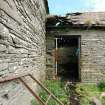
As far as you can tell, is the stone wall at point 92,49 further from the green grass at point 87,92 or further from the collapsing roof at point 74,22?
the green grass at point 87,92

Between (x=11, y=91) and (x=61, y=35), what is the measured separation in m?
7.39

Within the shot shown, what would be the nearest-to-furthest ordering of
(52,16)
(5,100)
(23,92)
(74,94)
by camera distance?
(5,100)
(23,92)
(74,94)
(52,16)

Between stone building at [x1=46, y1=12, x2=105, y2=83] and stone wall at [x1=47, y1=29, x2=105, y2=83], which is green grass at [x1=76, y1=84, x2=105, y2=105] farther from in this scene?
stone wall at [x1=47, y1=29, x2=105, y2=83]

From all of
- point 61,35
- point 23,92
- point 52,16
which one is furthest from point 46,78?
point 23,92

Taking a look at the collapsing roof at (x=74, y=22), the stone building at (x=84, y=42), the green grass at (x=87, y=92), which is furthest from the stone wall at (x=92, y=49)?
the green grass at (x=87, y=92)

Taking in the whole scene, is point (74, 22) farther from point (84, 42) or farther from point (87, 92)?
point (87, 92)

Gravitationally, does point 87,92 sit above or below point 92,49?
below

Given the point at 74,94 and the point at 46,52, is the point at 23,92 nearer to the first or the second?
the point at 74,94

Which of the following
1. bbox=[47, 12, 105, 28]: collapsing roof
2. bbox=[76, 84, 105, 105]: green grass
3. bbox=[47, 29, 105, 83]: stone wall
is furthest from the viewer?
A: bbox=[47, 29, 105, 83]: stone wall

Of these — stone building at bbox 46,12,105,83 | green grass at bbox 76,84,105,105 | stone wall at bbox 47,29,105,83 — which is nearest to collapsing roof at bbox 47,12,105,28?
stone building at bbox 46,12,105,83

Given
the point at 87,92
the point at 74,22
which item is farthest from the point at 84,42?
the point at 87,92

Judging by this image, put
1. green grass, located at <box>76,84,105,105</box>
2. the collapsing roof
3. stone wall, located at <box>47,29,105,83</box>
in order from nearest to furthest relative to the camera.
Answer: green grass, located at <box>76,84,105,105</box>
the collapsing roof
stone wall, located at <box>47,29,105,83</box>

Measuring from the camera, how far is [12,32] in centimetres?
408

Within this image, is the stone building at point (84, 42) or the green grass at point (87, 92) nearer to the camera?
the green grass at point (87, 92)
